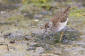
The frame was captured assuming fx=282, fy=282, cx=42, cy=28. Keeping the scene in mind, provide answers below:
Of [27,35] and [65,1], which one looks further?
[65,1]

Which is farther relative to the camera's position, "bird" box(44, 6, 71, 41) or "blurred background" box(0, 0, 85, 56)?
"bird" box(44, 6, 71, 41)

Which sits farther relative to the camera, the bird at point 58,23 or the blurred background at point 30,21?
the bird at point 58,23

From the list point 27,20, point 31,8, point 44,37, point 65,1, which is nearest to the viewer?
point 44,37

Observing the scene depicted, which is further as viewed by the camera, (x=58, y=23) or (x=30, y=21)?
(x=30, y=21)

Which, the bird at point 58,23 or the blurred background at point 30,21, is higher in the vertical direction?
the bird at point 58,23

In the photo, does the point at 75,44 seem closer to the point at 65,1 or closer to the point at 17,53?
the point at 17,53

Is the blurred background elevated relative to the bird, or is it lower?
lower

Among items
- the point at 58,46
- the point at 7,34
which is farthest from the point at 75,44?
the point at 7,34

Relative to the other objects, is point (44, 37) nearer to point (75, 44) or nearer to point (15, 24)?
point (75, 44)

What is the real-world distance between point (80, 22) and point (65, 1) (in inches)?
113

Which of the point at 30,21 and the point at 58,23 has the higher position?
the point at 58,23

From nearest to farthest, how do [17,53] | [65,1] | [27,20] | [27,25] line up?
[17,53]
[27,25]
[27,20]
[65,1]

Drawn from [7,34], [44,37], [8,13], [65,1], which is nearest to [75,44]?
[44,37]

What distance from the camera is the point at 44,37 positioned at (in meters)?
7.55
